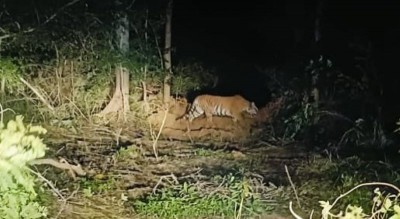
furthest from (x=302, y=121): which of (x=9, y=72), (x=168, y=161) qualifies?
(x=9, y=72)

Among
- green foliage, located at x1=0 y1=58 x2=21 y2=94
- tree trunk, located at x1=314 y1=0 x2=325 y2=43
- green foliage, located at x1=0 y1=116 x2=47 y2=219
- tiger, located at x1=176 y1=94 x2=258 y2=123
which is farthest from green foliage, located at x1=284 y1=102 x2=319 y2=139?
green foliage, located at x1=0 y1=116 x2=47 y2=219

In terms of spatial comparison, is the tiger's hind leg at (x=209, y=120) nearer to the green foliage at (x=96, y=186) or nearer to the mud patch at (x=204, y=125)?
the mud patch at (x=204, y=125)

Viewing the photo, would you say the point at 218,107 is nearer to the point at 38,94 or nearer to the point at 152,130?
the point at 152,130

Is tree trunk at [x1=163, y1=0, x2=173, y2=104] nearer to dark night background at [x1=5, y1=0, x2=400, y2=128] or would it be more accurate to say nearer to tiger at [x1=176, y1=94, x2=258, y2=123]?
dark night background at [x1=5, y1=0, x2=400, y2=128]

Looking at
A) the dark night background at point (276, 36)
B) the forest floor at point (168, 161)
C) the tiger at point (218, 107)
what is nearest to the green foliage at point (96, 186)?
the forest floor at point (168, 161)

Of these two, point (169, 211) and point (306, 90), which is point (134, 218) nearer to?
point (169, 211)

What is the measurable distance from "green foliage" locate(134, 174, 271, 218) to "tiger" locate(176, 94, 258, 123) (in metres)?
3.40

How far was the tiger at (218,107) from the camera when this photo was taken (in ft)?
31.8

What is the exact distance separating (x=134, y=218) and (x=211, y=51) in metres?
7.83

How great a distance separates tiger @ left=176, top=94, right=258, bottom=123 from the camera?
9703 mm

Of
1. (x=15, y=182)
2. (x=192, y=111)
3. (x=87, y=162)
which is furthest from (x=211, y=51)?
(x=15, y=182)

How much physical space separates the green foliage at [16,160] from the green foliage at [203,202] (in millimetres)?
1496

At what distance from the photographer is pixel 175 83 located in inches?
415

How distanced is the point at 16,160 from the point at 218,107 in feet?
19.0
